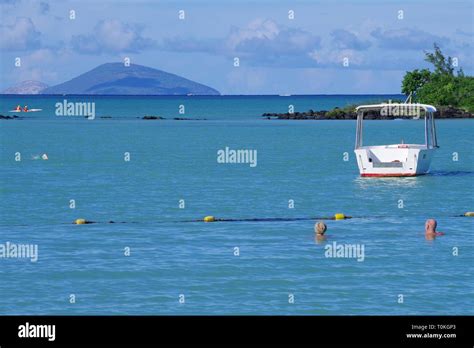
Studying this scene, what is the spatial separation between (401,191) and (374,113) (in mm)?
131037

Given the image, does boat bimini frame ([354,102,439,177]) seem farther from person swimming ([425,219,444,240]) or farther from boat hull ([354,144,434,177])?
person swimming ([425,219,444,240])

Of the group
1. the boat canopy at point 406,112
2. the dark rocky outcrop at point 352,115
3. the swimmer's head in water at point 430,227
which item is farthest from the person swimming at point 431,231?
the dark rocky outcrop at point 352,115

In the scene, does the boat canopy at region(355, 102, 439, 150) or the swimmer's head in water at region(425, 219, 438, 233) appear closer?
the swimmer's head in water at region(425, 219, 438, 233)

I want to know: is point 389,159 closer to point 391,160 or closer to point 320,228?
point 391,160

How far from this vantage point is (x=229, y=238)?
43156 mm

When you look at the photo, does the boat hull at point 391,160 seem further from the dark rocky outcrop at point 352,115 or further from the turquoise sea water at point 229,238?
the dark rocky outcrop at point 352,115

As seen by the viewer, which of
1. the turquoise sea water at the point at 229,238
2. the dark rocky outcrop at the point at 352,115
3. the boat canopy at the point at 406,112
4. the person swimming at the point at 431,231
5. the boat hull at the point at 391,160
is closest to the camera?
the turquoise sea water at the point at 229,238

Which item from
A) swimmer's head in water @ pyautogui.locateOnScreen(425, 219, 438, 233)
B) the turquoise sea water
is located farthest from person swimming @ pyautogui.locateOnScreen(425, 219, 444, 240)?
the turquoise sea water

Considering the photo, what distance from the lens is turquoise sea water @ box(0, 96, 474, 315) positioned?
32.2 meters

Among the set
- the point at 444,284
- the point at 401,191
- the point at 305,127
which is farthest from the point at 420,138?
the point at 444,284

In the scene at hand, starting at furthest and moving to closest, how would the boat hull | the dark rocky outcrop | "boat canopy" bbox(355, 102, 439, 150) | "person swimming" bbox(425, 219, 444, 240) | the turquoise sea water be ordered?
1. the dark rocky outcrop
2. the boat hull
3. "boat canopy" bbox(355, 102, 439, 150)
4. "person swimming" bbox(425, 219, 444, 240)
5. the turquoise sea water

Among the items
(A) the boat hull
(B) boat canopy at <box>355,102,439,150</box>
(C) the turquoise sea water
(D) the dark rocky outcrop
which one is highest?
(D) the dark rocky outcrop

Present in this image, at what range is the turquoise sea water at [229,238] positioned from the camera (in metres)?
32.2

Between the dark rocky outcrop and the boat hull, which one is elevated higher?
the dark rocky outcrop
